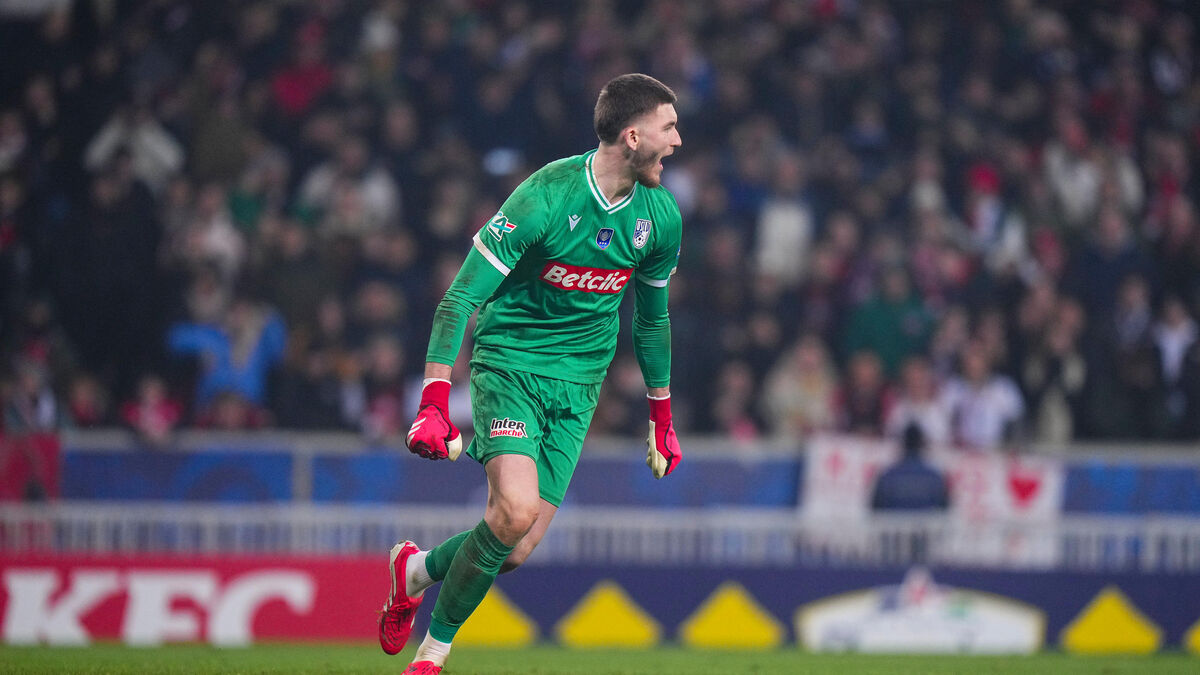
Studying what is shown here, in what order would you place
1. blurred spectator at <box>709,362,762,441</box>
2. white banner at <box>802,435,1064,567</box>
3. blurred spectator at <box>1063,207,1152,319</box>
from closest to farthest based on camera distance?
white banner at <box>802,435,1064,567</box>
blurred spectator at <box>709,362,762,441</box>
blurred spectator at <box>1063,207,1152,319</box>

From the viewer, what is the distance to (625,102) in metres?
6.33

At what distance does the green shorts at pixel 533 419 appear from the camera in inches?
245

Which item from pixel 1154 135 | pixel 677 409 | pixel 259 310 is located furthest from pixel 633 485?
pixel 1154 135

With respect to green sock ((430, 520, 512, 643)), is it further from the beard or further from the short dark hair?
the short dark hair

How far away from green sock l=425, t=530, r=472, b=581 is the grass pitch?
2.23 feet

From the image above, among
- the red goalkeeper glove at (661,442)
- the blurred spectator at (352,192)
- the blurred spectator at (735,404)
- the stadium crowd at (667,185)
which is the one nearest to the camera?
the red goalkeeper glove at (661,442)

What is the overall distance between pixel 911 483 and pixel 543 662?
4.36 meters

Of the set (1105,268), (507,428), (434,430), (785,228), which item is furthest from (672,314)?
(434,430)

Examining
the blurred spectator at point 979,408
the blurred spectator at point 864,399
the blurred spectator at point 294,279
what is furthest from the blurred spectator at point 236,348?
the blurred spectator at point 979,408


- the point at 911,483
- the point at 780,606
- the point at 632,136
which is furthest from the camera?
the point at 911,483

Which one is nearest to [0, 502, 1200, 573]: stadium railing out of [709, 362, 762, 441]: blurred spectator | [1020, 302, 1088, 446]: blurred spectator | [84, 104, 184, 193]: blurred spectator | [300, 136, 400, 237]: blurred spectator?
[709, 362, 762, 441]: blurred spectator

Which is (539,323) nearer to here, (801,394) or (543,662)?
(543,662)

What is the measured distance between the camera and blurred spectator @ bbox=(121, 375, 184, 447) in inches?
468

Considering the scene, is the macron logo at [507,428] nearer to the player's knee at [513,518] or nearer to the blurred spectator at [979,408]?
the player's knee at [513,518]
